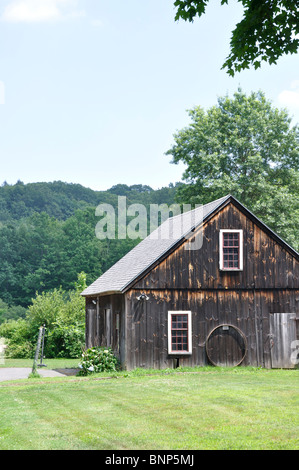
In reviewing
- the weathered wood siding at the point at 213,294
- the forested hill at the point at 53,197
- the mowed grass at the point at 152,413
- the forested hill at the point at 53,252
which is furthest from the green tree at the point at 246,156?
the forested hill at the point at 53,197

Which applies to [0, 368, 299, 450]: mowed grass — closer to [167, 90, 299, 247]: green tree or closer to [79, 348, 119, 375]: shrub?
[79, 348, 119, 375]: shrub

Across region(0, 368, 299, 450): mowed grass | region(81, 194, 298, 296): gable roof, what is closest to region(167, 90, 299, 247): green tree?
region(81, 194, 298, 296): gable roof

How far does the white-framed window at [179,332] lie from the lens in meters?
23.4

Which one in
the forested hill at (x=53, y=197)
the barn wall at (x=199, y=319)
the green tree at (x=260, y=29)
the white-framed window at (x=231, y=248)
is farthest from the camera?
the forested hill at (x=53, y=197)

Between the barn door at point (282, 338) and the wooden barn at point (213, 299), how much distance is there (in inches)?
1.6

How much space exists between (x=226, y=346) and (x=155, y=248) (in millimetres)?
5242

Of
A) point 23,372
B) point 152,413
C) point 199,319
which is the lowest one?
point 23,372

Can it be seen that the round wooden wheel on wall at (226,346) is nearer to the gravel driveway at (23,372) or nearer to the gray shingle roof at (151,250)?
the gray shingle roof at (151,250)

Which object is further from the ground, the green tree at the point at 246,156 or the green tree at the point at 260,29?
the green tree at the point at 246,156

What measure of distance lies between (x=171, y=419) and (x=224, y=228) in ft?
44.1

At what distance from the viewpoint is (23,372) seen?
83.1 ft

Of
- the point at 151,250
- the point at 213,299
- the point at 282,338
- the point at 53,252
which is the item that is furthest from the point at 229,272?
the point at 53,252

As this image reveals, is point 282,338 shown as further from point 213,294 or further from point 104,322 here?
point 104,322
